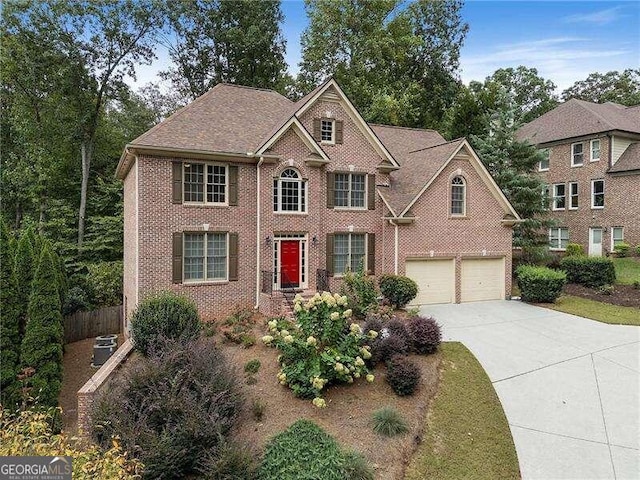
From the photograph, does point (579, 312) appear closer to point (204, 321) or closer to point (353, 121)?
point (353, 121)

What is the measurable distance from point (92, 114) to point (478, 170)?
22909 mm

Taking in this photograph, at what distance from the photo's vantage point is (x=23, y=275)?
36.0 ft

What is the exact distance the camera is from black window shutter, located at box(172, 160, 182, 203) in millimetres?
13773

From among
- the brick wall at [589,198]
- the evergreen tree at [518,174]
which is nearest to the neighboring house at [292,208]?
the evergreen tree at [518,174]

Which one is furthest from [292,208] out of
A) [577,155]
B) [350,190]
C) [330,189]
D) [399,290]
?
[577,155]

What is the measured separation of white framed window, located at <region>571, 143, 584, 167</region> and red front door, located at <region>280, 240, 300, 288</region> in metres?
24.3

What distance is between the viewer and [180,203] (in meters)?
13.9

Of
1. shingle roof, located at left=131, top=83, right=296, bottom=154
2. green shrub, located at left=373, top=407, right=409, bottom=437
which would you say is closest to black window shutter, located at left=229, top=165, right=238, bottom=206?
shingle roof, located at left=131, top=83, right=296, bottom=154

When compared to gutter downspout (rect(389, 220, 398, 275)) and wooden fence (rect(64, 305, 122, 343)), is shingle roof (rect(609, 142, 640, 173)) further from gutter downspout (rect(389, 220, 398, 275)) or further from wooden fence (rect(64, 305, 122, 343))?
wooden fence (rect(64, 305, 122, 343))

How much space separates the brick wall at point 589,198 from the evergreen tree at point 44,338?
99.1 ft

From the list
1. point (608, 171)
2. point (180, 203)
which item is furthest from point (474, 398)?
point (608, 171)

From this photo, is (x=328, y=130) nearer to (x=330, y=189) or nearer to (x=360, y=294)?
(x=330, y=189)

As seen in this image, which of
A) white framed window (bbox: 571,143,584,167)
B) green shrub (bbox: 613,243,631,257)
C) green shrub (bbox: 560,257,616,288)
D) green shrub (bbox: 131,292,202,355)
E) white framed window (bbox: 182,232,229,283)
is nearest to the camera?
green shrub (bbox: 131,292,202,355)

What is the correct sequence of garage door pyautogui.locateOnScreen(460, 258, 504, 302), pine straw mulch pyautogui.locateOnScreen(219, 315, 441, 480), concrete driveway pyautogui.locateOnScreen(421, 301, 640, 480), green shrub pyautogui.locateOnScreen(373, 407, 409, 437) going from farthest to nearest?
1. garage door pyautogui.locateOnScreen(460, 258, 504, 302)
2. green shrub pyautogui.locateOnScreen(373, 407, 409, 437)
3. pine straw mulch pyautogui.locateOnScreen(219, 315, 441, 480)
4. concrete driveway pyautogui.locateOnScreen(421, 301, 640, 480)
